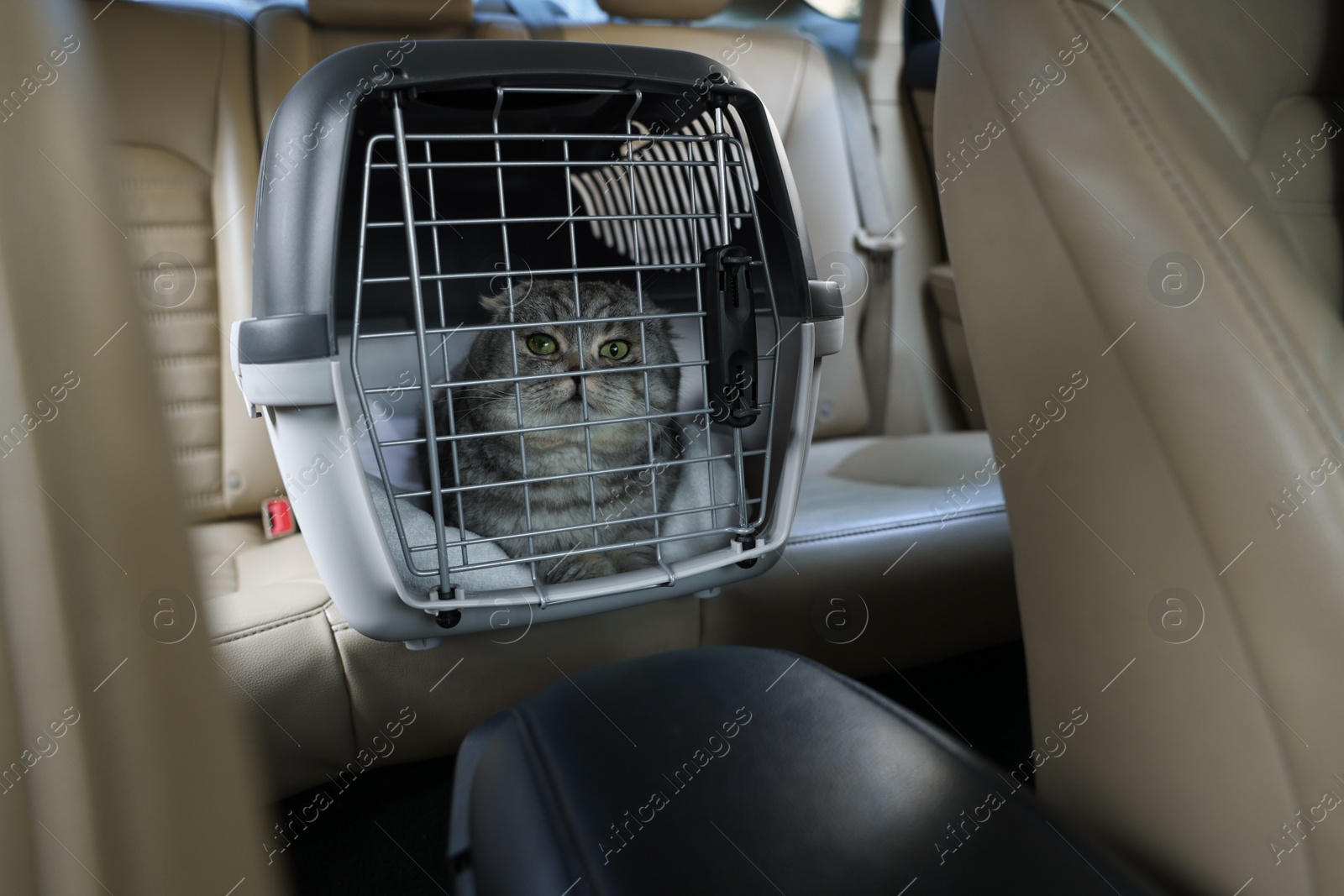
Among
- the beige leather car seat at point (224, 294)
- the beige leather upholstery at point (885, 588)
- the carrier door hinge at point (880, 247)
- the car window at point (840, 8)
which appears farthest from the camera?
the car window at point (840, 8)

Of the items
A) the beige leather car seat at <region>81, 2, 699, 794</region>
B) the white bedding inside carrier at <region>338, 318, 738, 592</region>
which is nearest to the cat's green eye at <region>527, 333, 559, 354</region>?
the white bedding inside carrier at <region>338, 318, 738, 592</region>

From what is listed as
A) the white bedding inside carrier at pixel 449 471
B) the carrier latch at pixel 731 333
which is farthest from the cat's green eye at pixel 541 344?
the carrier latch at pixel 731 333

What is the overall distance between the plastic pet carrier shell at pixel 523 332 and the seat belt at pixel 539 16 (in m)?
0.51

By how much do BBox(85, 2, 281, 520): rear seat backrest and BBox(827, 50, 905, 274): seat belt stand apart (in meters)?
1.33

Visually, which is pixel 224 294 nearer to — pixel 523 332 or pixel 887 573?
pixel 523 332

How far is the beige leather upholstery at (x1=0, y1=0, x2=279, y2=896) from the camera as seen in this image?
8.4 inches

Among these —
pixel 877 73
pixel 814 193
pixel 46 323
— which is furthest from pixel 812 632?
pixel 877 73

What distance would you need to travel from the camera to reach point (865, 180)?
1.96 m

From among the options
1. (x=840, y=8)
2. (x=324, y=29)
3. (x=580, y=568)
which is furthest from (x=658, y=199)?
(x=840, y=8)

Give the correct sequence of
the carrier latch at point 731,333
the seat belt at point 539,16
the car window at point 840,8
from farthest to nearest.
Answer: the car window at point 840,8
the seat belt at point 539,16
the carrier latch at point 731,333

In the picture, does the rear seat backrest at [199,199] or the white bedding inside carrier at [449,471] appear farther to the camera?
the rear seat backrest at [199,199]

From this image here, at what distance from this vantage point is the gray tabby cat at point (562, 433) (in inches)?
39.9

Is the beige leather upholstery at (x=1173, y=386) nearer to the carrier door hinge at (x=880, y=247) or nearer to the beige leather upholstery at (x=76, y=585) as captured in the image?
the beige leather upholstery at (x=76, y=585)

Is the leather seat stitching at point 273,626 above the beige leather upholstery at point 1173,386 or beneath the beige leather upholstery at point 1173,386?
beneath
